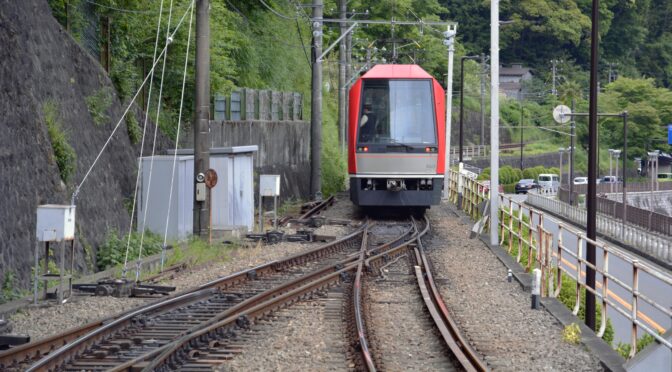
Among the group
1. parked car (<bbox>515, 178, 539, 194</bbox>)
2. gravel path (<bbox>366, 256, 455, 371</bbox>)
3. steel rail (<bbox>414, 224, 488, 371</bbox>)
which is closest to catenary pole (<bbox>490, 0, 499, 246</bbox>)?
steel rail (<bbox>414, 224, 488, 371</bbox>)

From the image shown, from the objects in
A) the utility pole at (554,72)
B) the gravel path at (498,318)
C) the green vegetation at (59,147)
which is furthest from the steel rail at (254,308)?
the utility pole at (554,72)

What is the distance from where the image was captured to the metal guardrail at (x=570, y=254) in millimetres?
10219

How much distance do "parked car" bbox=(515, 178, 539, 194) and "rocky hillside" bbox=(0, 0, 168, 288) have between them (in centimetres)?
6399

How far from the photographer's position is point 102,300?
44.3 ft

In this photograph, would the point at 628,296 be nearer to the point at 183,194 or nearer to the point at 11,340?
the point at 183,194

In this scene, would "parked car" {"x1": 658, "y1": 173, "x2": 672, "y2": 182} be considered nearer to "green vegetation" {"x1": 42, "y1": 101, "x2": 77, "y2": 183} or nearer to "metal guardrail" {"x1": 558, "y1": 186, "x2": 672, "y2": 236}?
"metal guardrail" {"x1": 558, "y1": 186, "x2": 672, "y2": 236}

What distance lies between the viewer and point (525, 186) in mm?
83875

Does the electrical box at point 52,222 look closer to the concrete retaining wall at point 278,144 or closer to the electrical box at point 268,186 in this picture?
the electrical box at point 268,186

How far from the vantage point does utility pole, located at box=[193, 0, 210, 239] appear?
782 inches

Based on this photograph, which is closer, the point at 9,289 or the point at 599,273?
the point at 9,289

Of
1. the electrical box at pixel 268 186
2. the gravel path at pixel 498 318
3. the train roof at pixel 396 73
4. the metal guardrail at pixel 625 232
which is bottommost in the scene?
the metal guardrail at pixel 625 232

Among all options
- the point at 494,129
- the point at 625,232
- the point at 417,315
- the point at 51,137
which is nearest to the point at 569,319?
the point at 417,315

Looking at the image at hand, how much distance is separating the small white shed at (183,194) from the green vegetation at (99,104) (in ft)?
4.22

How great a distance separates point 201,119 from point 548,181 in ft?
223
